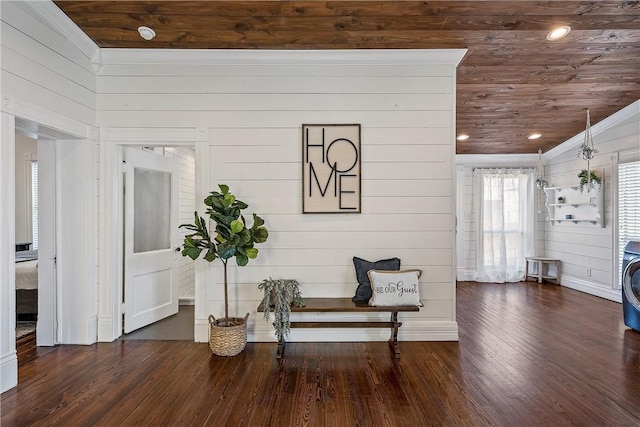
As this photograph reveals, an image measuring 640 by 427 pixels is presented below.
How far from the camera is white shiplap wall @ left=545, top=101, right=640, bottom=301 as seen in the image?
4770 millimetres

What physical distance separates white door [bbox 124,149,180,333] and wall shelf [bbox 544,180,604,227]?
19.9ft

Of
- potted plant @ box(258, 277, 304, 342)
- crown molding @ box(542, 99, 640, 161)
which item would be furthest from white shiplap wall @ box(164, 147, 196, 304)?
crown molding @ box(542, 99, 640, 161)

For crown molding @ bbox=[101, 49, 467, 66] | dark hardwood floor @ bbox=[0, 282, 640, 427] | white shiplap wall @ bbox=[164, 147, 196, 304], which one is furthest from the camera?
white shiplap wall @ bbox=[164, 147, 196, 304]

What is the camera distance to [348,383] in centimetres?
255

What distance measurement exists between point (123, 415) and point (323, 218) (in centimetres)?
217

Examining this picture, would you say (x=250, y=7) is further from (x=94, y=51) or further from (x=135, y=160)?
(x=135, y=160)

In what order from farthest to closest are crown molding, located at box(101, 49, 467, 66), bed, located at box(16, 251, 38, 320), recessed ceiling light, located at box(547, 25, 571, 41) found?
bed, located at box(16, 251, 38, 320) → crown molding, located at box(101, 49, 467, 66) → recessed ceiling light, located at box(547, 25, 571, 41)

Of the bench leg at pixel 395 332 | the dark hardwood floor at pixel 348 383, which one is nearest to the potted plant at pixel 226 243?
the dark hardwood floor at pixel 348 383

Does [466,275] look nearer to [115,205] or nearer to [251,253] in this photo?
[251,253]

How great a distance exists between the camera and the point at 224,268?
3238 millimetres

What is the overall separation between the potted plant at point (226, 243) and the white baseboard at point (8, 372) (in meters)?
1.36

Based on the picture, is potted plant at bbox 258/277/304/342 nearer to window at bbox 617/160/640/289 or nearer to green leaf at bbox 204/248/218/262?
green leaf at bbox 204/248/218/262

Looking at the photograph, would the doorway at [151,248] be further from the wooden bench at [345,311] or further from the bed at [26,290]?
the wooden bench at [345,311]

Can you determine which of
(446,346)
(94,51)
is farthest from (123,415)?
(94,51)
